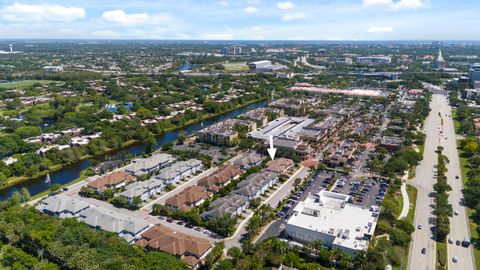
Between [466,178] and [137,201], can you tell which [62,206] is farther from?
[466,178]

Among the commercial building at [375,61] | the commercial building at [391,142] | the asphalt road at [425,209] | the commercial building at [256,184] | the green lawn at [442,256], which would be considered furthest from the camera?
the commercial building at [375,61]

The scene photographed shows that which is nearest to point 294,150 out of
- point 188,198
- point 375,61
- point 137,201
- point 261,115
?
point 188,198

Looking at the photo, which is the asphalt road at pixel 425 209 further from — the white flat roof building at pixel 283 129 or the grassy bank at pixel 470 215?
the white flat roof building at pixel 283 129

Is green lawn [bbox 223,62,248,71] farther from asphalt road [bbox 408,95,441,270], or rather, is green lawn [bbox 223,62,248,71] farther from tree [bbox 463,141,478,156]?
tree [bbox 463,141,478,156]

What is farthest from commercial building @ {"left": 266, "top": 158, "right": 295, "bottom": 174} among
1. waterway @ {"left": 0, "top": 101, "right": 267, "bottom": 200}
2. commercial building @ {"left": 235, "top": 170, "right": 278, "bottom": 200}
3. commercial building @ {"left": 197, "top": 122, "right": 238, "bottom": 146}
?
waterway @ {"left": 0, "top": 101, "right": 267, "bottom": 200}

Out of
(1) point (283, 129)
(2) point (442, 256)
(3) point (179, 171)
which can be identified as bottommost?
(2) point (442, 256)

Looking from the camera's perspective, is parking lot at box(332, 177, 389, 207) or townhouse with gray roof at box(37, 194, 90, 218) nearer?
townhouse with gray roof at box(37, 194, 90, 218)

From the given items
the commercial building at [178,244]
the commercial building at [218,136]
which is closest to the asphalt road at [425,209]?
the commercial building at [178,244]
